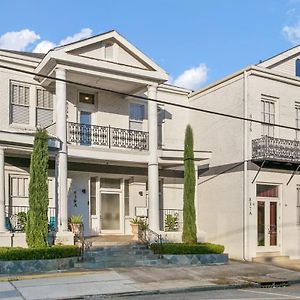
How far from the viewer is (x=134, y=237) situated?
20.3 m

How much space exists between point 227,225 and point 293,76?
7.48m

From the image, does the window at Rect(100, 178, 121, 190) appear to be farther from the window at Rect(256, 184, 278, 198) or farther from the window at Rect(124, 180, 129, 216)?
the window at Rect(256, 184, 278, 198)

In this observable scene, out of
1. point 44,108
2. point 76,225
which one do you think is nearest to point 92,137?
point 44,108

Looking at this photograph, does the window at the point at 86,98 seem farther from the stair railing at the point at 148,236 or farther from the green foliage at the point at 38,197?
the stair railing at the point at 148,236

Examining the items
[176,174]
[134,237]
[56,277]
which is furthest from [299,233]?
[56,277]

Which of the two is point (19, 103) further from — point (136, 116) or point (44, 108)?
point (136, 116)

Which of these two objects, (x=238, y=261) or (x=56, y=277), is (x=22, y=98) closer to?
(x=56, y=277)

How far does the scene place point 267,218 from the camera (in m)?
21.6

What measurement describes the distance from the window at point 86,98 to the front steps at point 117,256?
6.29 meters

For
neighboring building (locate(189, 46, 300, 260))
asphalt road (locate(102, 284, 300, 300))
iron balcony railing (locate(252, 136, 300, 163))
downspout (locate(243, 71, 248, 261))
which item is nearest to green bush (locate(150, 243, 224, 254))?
downspout (locate(243, 71, 248, 261))

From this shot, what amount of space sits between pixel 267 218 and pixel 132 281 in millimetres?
9376

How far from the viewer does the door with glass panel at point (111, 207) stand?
2153 cm

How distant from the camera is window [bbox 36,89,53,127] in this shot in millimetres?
20266

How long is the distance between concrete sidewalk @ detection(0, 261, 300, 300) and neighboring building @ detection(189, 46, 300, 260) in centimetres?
366
